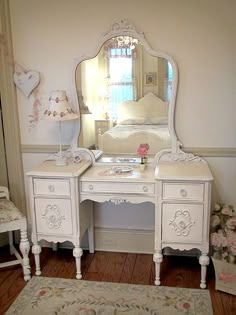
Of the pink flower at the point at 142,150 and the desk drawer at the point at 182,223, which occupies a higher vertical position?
the pink flower at the point at 142,150

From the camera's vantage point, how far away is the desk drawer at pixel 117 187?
87.7 inches

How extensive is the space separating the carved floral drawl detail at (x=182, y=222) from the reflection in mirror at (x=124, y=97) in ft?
1.90

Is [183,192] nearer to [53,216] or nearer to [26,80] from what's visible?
[53,216]

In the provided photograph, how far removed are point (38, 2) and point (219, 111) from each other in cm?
164

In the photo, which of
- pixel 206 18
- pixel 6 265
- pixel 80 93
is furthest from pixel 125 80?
pixel 6 265

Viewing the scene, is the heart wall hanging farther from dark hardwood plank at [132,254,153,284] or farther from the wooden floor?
dark hardwood plank at [132,254,153,284]

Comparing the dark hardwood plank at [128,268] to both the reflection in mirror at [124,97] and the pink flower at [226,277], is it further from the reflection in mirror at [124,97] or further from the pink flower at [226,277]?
the reflection in mirror at [124,97]

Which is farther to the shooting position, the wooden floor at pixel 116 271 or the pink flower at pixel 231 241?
the wooden floor at pixel 116 271

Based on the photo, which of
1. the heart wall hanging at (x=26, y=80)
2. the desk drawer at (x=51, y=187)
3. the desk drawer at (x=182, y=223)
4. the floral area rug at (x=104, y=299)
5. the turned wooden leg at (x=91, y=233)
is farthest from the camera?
the turned wooden leg at (x=91, y=233)

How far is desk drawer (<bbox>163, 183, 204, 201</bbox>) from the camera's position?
2139mm

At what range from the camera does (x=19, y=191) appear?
2811mm

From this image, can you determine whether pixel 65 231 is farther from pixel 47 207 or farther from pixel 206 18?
pixel 206 18

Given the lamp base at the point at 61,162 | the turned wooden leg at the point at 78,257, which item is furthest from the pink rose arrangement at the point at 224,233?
the lamp base at the point at 61,162

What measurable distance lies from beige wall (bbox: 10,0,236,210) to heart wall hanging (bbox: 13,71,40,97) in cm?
6
